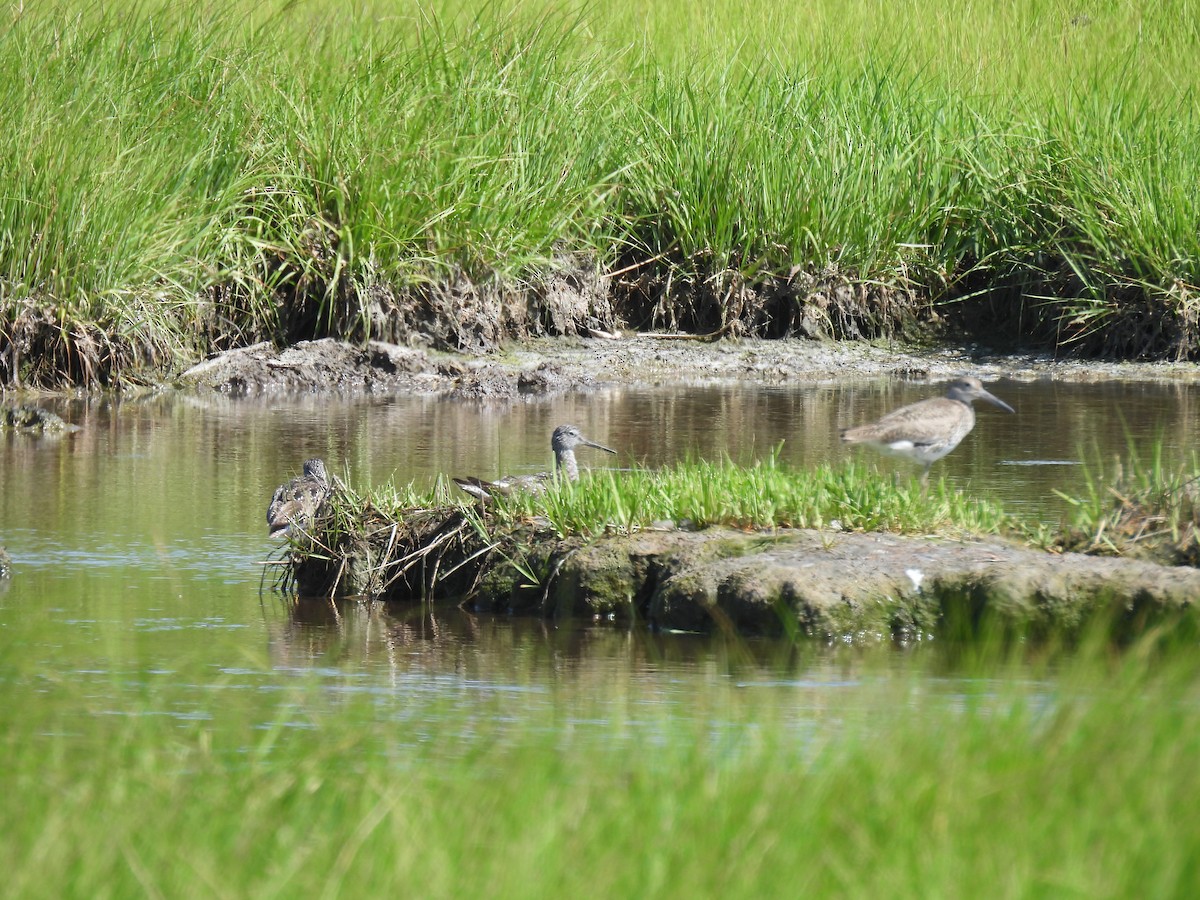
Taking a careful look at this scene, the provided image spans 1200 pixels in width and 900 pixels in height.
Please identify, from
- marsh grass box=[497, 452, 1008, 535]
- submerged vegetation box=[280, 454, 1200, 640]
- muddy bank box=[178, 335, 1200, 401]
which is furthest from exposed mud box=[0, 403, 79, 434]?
marsh grass box=[497, 452, 1008, 535]

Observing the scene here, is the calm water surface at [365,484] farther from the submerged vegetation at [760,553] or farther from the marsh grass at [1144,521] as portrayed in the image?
the marsh grass at [1144,521]

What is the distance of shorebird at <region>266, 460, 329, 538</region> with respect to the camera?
797 centimetres

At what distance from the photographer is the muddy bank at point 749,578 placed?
654 cm

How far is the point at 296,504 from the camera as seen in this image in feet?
27.0

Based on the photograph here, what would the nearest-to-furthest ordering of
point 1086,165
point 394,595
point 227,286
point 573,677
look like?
point 573,677
point 394,595
point 227,286
point 1086,165

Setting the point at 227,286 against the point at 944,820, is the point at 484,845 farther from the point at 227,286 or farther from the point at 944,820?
the point at 227,286

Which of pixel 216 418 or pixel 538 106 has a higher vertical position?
pixel 538 106

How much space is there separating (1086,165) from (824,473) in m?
9.45

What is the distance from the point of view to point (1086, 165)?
1644 cm

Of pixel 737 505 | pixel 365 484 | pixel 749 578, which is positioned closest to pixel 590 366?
pixel 365 484

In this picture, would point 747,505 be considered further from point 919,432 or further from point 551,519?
point 919,432

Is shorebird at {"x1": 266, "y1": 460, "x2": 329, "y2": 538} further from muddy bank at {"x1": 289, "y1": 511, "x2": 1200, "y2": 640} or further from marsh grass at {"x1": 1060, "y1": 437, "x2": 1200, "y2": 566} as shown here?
marsh grass at {"x1": 1060, "y1": 437, "x2": 1200, "y2": 566}

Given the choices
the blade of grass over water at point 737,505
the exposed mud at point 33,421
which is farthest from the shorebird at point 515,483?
the exposed mud at point 33,421

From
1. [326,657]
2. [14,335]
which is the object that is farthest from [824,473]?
[14,335]
